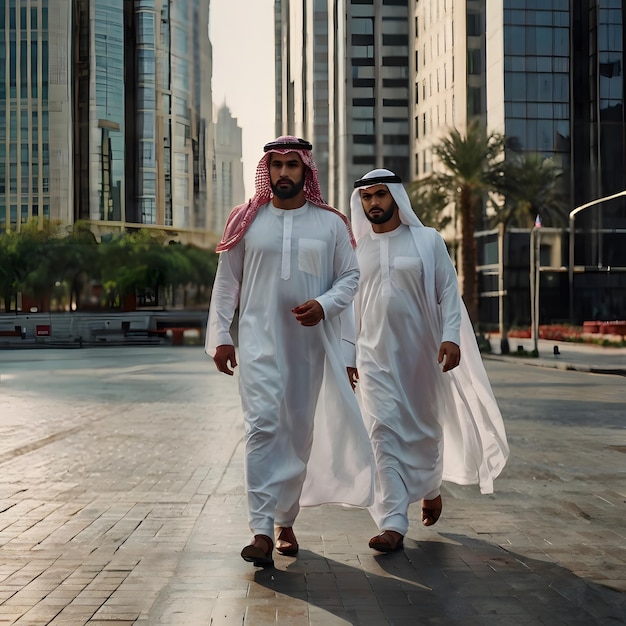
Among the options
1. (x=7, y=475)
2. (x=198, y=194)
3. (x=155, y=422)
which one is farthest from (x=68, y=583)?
(x=198, y=194)

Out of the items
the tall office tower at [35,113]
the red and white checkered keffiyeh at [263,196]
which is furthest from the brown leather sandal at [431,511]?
the tall office tower at [35,113]

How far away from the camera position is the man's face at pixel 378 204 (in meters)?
5.73

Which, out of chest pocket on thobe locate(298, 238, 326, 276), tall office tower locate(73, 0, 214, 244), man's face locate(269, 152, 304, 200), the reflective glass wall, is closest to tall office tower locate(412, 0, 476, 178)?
the reflective glass wall

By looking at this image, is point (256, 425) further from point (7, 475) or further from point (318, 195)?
point (7, 475)

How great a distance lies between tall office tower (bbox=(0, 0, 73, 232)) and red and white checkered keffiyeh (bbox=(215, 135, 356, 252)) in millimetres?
54516

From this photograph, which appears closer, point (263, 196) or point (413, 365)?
point (263, 196)

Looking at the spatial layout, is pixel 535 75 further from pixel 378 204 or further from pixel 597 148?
pixel 378 204

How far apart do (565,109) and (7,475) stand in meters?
48.0

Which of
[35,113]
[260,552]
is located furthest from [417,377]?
[35,113]

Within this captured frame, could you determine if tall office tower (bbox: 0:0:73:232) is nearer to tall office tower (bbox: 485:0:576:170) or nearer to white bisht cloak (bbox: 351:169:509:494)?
tall office tower (bbox: 485:0:576:170)

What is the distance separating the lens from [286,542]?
5.11m

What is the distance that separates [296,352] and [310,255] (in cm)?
43

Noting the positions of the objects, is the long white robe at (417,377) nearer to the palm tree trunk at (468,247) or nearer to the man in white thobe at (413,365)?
the man in white thobe at (413,365)

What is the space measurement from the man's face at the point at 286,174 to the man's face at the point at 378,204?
0.51m
